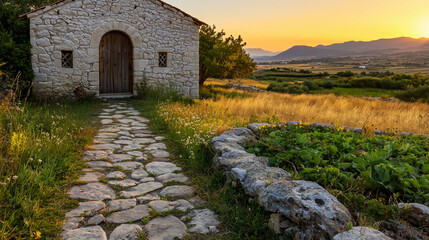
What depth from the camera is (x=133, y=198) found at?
3502mm

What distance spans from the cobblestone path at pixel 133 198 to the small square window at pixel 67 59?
21.8ft

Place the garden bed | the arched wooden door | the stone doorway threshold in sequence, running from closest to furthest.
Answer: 1. the garden bed
2. the stone doorway threshold
3. the arched wooden door

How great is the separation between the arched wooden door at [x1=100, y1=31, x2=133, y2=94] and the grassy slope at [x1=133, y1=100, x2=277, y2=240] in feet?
24.9

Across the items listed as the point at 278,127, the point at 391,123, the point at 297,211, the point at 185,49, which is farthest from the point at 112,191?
the point at 185,49

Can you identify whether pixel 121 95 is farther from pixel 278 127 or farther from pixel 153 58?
pixel 278 127

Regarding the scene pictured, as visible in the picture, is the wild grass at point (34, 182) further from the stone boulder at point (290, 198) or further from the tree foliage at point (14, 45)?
the tree foliage at point (14, 45)

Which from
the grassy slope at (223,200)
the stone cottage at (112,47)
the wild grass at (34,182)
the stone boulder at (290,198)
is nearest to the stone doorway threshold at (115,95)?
the stone cottage at (112,47)

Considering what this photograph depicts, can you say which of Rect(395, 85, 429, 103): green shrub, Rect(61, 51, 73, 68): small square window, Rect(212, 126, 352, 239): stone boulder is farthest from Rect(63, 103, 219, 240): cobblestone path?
Rect(395, 85, 429, 103): green shrub

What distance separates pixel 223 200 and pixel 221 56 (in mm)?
15897

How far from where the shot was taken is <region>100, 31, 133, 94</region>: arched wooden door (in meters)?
11.6

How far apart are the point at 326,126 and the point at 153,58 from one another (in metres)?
8.38

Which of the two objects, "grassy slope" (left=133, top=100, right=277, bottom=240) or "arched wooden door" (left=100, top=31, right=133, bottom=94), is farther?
"arched wooden door" (left=100, top=31, right=133, bottom=94)

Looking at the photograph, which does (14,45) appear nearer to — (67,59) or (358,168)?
(67,59)

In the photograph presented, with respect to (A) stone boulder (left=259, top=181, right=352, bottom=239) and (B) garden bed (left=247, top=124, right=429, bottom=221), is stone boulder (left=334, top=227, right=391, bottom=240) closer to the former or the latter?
(A) stone boulder (left=259, top=181, right=352, bottom=239)
